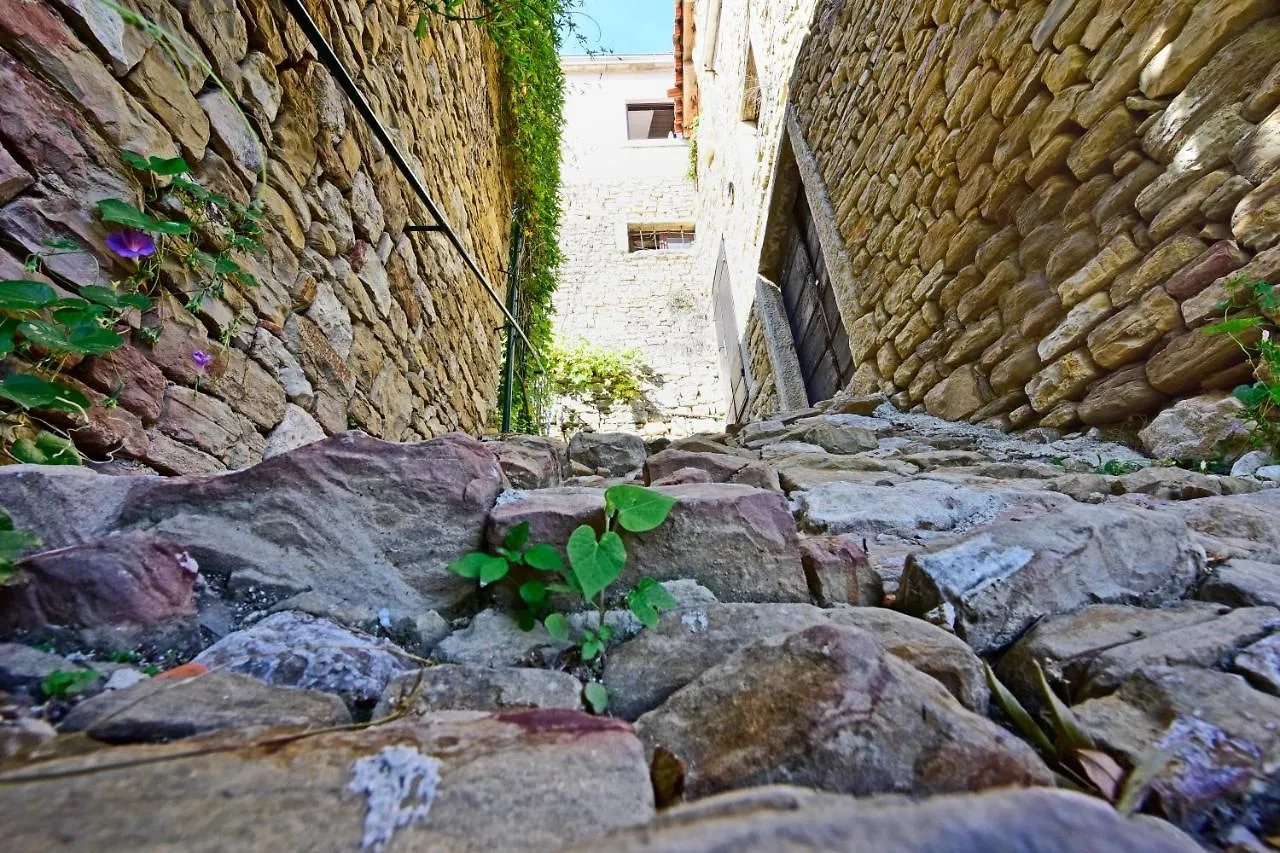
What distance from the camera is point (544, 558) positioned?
0.83m

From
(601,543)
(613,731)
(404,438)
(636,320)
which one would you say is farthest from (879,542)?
(636,320)

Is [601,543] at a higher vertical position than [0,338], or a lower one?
lower

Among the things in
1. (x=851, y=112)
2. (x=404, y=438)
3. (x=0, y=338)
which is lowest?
(x=0, y=338)

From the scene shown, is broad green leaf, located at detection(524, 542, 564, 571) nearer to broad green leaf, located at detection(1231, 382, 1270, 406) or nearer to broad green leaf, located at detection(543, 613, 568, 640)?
broad green leaf, located at detection(543, 613, 568, 640)

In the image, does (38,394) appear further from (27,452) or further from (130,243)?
(130,243)

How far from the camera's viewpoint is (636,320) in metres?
9.26

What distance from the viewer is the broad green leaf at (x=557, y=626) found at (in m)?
0.77

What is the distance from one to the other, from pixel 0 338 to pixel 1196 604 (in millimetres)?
1759

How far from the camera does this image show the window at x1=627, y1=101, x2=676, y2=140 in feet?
40.3

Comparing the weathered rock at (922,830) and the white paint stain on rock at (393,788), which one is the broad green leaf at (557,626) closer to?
the white paint stain on rock at (393,788)

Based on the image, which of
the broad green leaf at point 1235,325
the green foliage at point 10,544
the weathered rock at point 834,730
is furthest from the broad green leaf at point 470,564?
the broad green leaf at point 1235,325

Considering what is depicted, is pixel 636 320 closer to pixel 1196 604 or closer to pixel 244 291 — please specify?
pixel 244 291

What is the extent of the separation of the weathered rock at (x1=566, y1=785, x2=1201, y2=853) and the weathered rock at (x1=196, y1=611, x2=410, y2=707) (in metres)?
0.42

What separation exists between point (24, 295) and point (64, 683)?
713 millimetres
